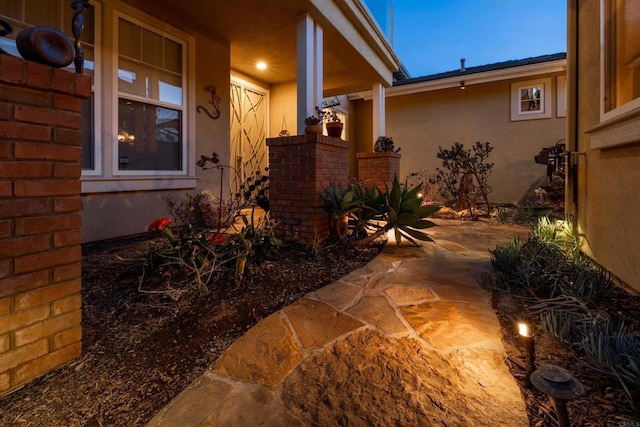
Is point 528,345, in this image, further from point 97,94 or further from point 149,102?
point 149,102

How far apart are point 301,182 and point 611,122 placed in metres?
2.53

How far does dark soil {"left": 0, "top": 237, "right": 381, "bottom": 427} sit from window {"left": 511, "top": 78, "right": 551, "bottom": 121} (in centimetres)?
739

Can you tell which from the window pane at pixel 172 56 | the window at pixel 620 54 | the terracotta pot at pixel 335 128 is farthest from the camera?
the terracotta pot at pixel 335 128

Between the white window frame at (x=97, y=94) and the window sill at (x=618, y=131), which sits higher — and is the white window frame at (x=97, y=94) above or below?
above

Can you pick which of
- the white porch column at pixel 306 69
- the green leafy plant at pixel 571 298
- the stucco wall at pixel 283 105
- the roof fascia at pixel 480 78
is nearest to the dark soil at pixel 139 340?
the green leafy plant at pixel 571 298

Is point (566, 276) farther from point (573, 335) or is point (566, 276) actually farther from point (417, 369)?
point (417, 369)

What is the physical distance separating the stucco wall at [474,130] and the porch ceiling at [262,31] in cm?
303

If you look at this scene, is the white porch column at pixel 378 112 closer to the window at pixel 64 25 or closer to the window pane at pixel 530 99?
the window pane at pixel 530 99

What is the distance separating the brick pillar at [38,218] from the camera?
47.7 inches

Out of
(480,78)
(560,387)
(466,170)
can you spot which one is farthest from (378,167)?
(560,387)

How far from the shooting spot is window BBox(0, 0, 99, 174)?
2889mm

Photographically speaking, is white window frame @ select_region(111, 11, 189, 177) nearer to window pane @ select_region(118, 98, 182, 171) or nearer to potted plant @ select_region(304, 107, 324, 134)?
window pane @ select_region(118, 98, 182, 171)

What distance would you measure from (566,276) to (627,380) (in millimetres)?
1184

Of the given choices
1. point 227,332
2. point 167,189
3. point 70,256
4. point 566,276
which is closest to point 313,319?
point 227,332
